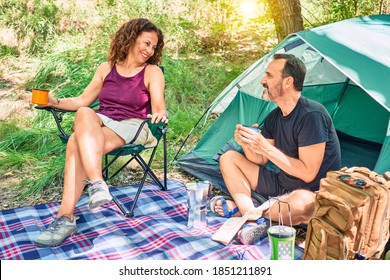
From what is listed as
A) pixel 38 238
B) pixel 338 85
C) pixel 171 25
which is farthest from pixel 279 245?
pixel 171 25

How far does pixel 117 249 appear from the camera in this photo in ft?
Result: 7.73

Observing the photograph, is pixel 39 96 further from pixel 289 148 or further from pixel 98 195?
pixel 289 148

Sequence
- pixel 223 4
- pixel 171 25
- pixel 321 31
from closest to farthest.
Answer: pixel 321 31
pixel 223 4
pixel 171 25

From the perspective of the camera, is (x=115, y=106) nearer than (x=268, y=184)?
No

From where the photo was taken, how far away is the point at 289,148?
2.53 meters

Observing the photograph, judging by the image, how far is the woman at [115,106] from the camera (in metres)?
2.47

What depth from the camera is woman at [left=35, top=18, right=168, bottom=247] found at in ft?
8.11

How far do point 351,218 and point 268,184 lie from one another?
2.69ft


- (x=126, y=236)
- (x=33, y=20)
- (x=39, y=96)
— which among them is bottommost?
(x=126, y=236)

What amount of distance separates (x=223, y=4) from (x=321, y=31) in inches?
113

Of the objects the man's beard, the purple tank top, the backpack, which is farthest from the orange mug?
the backpack

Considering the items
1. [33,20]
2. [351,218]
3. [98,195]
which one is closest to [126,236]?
[98,195]

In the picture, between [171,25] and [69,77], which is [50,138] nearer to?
[69,77]

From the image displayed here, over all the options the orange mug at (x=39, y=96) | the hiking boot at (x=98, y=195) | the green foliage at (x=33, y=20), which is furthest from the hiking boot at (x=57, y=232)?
the green foliage at (x=33, y=20)
